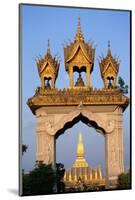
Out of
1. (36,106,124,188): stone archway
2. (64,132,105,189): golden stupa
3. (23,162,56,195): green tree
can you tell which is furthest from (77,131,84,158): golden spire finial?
(23,162,56,195): green tree

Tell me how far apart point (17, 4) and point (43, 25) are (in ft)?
1.00

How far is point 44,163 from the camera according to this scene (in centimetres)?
647

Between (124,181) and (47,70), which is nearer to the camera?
(47,70)

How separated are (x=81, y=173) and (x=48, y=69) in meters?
1.00

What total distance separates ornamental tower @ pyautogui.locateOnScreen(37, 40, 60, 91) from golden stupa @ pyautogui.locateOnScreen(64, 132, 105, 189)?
0.55m

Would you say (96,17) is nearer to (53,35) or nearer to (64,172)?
(53,35)

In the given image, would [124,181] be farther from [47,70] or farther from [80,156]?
[47,70]

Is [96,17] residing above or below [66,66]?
above

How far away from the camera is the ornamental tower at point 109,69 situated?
6.68 meters

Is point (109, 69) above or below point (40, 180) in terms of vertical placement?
above

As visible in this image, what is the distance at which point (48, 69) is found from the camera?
6.53 meters

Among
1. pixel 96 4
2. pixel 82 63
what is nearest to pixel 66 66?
pixel 82 63

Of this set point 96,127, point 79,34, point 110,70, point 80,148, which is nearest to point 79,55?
point 79,34

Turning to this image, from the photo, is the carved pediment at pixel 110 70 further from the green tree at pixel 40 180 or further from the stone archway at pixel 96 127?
the green tree at pixel 40 180
